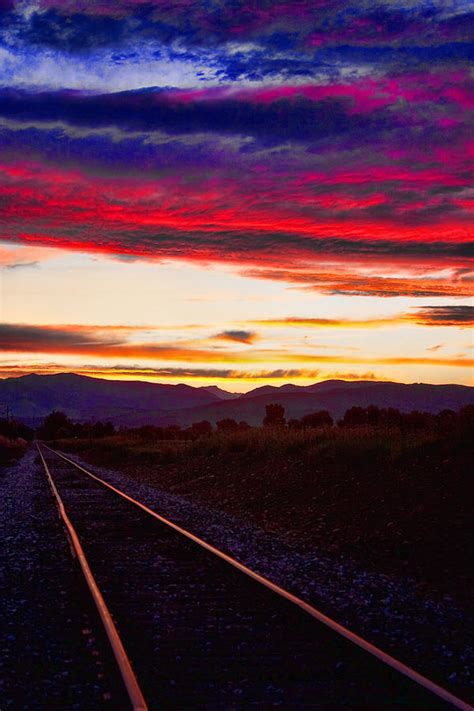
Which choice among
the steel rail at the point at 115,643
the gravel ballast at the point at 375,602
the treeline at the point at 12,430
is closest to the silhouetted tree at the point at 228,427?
the gravel ballast at the point at 375,602

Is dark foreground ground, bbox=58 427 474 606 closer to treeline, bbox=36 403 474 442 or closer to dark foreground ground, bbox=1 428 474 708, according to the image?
dark foreground ground, bbox=1 428 474 708

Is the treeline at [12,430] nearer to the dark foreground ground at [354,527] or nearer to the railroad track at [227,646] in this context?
the dark foreground ground at [354,527]

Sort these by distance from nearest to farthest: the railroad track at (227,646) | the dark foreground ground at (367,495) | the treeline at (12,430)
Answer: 1. the railroad track at (227,646)
2. the dark foreground ground at (367,495)
3. the treeline at (12,430)

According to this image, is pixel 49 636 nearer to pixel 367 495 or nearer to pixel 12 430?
pixel 367 495

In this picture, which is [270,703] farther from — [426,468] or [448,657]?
[426,468]

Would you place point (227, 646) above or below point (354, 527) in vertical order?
below

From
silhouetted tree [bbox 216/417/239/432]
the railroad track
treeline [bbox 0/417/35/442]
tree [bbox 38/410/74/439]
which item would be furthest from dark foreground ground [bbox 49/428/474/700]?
tree [bbox 38/410/74/439]

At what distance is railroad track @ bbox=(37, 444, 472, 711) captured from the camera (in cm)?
564

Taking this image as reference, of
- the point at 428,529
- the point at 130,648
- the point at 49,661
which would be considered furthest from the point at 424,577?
the point at 49,661

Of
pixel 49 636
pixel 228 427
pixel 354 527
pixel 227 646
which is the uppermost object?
pixel 228 427

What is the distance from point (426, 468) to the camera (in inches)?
→ 606

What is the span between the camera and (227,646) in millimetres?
6875

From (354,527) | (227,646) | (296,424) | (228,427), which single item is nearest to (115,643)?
(227,646)

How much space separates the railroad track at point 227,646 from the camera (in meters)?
5.64
